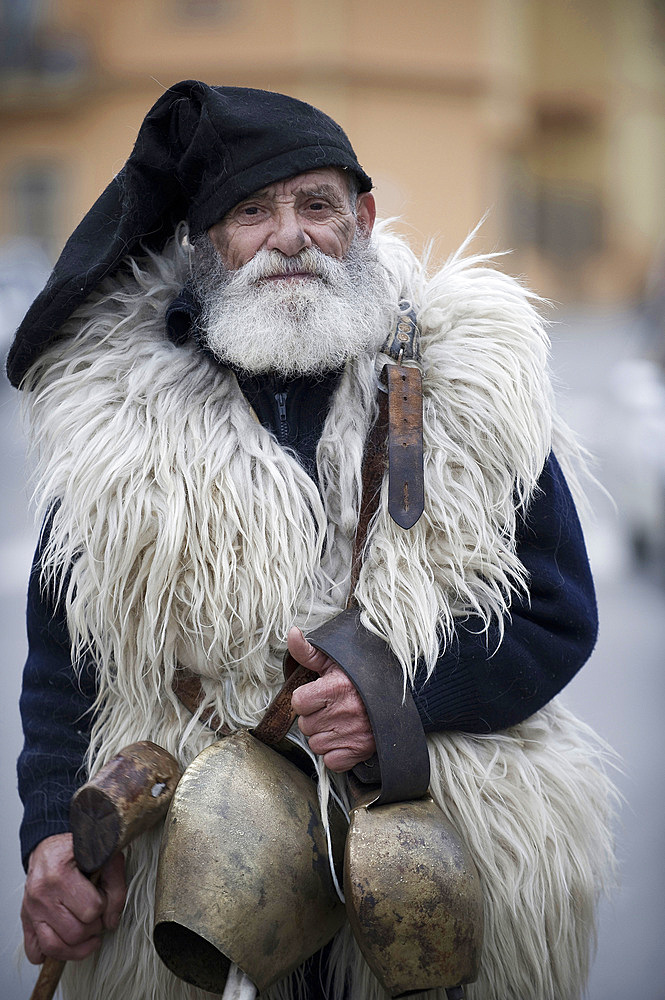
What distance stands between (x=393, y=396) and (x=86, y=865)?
93cm

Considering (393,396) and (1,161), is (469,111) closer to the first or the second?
(1,161)

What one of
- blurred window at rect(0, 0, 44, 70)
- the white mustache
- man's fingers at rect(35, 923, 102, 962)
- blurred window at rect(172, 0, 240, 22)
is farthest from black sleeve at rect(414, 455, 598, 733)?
blurred window at rect(0, 0, 44, 70)

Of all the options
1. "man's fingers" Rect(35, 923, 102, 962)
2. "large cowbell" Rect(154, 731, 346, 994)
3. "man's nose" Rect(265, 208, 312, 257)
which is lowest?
"man's fingers" Rect(35, 923, 102, 962)

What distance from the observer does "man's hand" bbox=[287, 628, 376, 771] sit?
4.88 ft

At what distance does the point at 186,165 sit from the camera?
67.4 inches

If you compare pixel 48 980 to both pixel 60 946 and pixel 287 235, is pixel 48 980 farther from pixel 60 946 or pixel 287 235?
pixel 287 235

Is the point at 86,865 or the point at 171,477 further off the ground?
the point at 171,477

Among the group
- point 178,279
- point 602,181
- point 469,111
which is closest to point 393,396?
point 178,279

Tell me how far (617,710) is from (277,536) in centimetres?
326

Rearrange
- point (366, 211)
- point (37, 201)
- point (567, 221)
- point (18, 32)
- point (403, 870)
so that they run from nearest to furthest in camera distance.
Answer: point (403, 870) → point (366, 211) → point (18, 32) → point (37, 201) → point (567, 221)

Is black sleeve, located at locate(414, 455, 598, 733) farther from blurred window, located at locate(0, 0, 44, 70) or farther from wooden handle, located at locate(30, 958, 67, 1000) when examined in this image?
blurred window, located at locate(0, 0, 44, 70)

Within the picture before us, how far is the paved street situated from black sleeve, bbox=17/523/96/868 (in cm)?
20

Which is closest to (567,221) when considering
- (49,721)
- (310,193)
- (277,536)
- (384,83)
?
(384,83)

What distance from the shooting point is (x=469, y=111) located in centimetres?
1678
